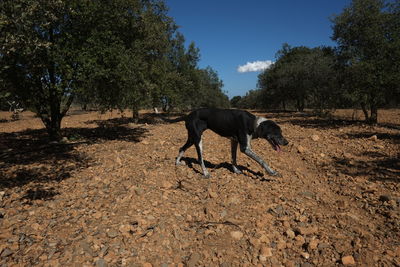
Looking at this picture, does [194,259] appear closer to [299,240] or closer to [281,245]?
[281,245]

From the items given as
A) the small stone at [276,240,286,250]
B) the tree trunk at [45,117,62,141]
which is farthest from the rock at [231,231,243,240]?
the tree trunk at [45,117,62,141]

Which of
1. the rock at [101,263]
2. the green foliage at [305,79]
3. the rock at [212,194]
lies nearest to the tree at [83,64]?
the rock at [212,194]

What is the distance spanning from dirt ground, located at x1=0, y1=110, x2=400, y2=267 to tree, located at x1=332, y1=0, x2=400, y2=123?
640 cm

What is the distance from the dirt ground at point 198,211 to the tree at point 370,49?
6399 millimetres

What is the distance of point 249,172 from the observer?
701cm

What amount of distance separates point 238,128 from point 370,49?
13.1 m

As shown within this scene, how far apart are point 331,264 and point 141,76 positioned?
9.42m

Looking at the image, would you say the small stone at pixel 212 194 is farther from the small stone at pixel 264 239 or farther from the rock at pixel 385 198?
the rock at pixel 385 198

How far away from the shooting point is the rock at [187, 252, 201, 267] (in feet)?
11.6

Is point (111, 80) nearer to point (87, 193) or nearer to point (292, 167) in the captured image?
point (87, 193)

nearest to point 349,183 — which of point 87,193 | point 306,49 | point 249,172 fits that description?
point 249,172

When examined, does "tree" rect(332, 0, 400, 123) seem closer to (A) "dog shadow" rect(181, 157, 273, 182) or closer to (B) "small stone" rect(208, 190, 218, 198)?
(A) "dog shadow" rect(181, 157, 273, 182)

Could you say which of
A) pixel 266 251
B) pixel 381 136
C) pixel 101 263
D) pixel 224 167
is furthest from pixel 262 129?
pixel 381 136

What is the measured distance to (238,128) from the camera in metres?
6.52
